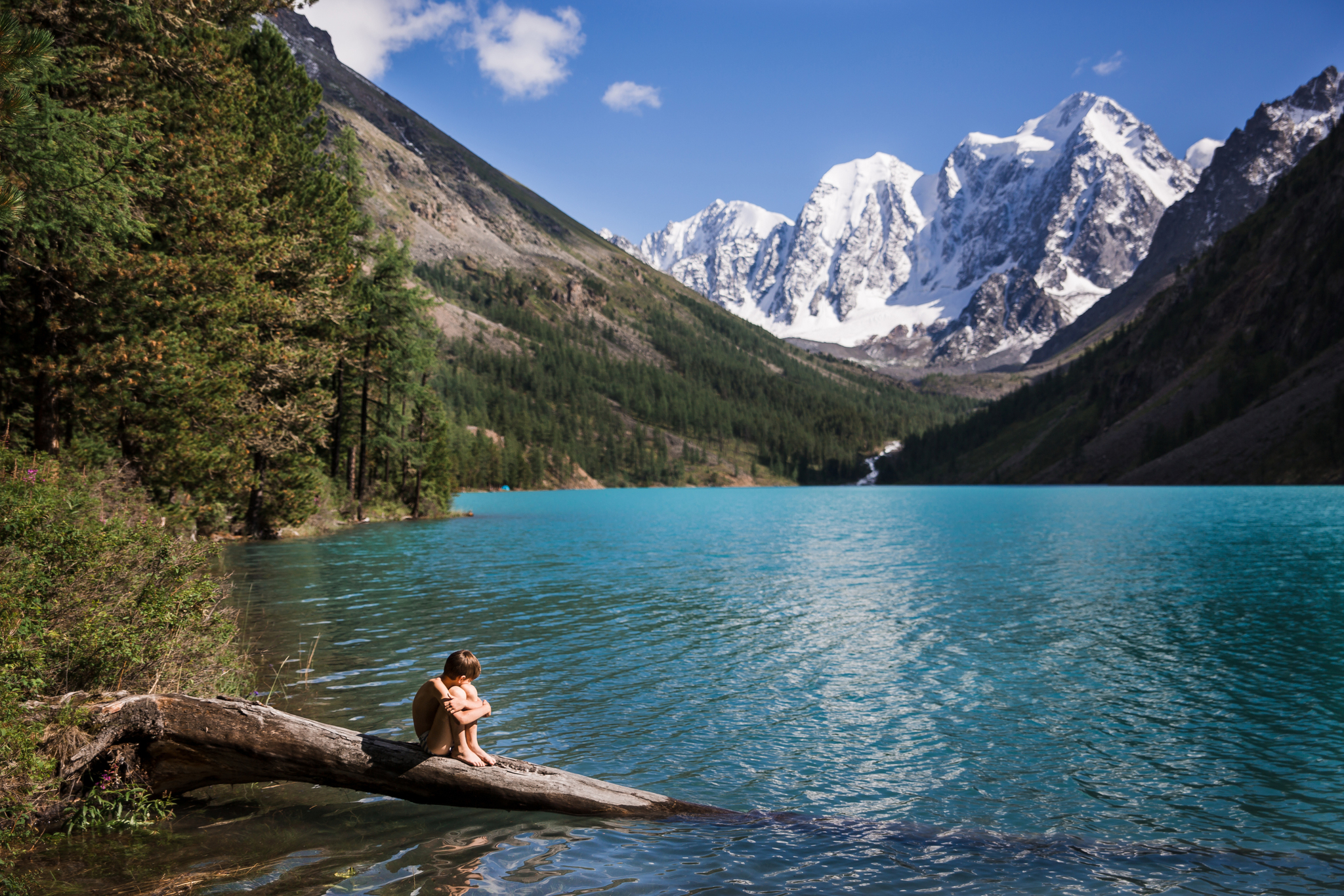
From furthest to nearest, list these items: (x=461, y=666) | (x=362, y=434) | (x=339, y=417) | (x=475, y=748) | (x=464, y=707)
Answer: (x=362, y=434) → (x=339, y=417) → (x=475, y=748) → (x=461, y=666) → (x=464, y=707)

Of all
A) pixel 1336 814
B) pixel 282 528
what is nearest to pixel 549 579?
pixel 282 528

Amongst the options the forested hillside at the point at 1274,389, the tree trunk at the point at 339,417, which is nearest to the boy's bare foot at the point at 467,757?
the tree trunk at the point at 339,417

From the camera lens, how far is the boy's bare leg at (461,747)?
1068 cm

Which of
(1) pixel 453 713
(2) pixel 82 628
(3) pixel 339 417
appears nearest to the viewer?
(1) pixel 453 713

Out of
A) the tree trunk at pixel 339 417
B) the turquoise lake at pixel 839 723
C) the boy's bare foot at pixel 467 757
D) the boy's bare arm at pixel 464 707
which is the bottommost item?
the turquoise lake at pixel 839 723

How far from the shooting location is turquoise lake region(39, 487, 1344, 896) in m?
10.1

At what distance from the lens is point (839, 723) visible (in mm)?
16500

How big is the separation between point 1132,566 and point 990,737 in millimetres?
29791

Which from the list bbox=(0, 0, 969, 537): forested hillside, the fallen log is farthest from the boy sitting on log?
bbox=(0, 0, 969, 537): forested hillside

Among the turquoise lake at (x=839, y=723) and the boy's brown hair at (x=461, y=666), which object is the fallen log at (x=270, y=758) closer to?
the turquoise lake at (x=839, y=723)

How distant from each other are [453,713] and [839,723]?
351 inches

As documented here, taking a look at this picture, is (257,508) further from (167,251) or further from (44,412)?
(44,412)

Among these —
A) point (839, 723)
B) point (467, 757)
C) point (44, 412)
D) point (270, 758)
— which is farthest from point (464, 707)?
point (44, 412)

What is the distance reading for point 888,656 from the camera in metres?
22.4
